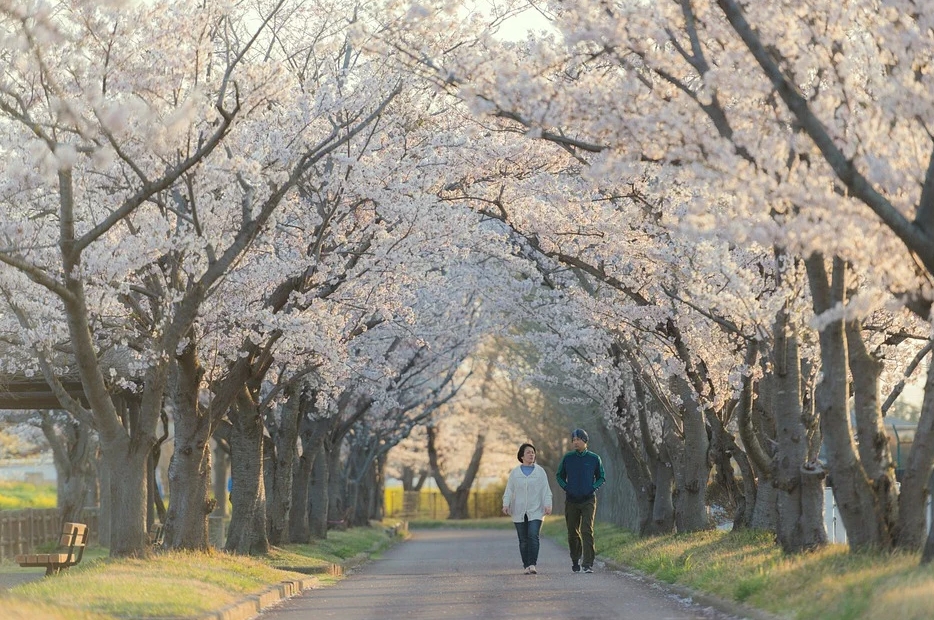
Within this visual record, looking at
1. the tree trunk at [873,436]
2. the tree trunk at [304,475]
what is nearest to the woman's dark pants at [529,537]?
the tree trunk at [873,436]

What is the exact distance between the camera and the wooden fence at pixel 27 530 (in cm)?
3175

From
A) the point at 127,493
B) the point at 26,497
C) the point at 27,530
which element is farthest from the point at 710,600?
the point at 26,497

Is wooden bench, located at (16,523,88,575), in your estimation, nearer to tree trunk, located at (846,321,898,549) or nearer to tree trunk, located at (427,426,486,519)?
tree trunk, located at (846,321,898,549)

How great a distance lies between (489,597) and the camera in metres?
16.5

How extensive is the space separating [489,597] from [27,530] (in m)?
20.5

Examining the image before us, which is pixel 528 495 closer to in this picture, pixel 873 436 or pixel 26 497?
pixel 873 436

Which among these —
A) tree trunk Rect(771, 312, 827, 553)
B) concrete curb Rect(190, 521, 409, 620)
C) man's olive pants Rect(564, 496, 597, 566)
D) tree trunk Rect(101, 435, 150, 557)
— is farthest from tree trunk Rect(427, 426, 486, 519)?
tree trunk Rect(771, 312, 827, 553)

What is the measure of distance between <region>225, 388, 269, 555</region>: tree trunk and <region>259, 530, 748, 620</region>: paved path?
2212 millimetres

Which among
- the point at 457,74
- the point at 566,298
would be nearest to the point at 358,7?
the point at 457,74

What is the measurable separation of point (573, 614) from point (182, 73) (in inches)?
334

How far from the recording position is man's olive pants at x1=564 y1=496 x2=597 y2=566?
19562 millimetres

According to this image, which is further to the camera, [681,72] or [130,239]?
[130,239]

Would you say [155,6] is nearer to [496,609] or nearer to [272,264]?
[272,264]

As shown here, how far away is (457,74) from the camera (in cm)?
1362
